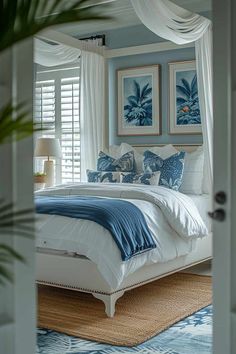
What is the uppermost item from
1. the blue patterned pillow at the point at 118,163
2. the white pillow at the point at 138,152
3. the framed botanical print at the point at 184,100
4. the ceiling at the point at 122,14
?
the ceiling at the point at 122,14

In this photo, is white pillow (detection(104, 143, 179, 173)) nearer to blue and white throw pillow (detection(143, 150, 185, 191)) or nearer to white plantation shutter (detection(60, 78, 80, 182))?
blue and white throw pillow (detection(143, 150, 185, 191))

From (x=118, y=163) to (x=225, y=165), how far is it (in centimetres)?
382

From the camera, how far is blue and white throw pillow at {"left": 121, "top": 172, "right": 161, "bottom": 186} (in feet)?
18.5

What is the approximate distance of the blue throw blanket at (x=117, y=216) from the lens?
165 inches

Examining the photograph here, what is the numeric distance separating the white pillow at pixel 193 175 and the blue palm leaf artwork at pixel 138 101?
1.02 m

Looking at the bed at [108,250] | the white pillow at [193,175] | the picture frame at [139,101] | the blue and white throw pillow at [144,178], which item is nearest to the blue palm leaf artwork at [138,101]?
the picture frame at [139,101]

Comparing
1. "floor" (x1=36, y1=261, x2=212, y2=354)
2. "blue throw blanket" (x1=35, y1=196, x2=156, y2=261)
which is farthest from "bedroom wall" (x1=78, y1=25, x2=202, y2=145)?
"floor" (x1=36, y1=261, x2=212, y2=354)

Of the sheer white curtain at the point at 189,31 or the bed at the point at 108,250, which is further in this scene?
the sheer white curtain at the point at 189,31

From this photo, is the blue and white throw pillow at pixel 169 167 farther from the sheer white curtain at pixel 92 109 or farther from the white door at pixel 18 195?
the white door at pixel 18 195

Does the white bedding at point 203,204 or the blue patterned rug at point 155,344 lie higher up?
the white bedding at point 203,204

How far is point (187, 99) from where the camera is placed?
644 cm

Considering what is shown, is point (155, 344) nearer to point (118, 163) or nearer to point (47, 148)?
point (118, 163)

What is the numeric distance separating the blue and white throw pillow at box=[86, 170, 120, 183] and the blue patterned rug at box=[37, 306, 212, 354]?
228 cm

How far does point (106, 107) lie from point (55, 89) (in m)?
1.01
